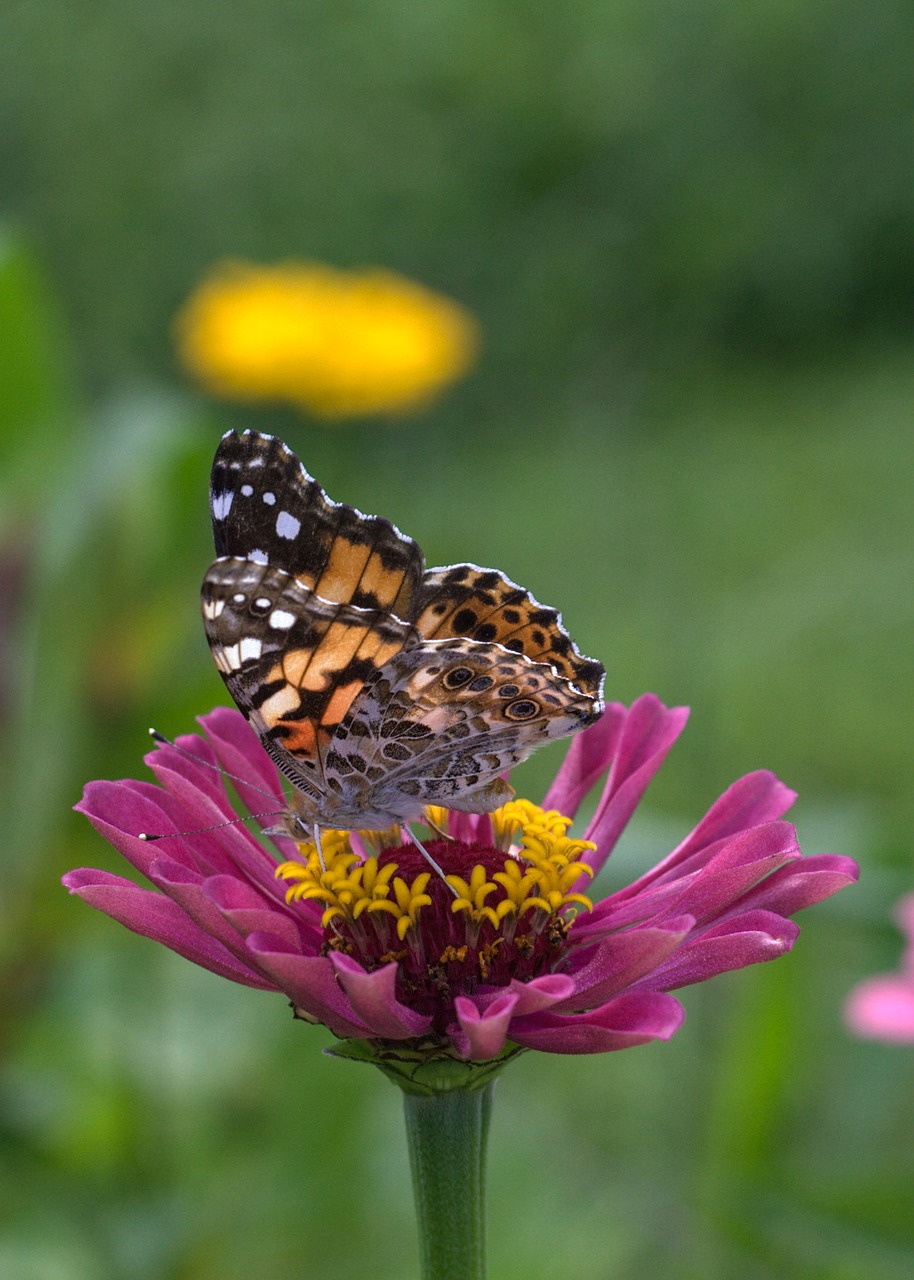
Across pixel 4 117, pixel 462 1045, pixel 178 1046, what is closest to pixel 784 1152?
pixel 178 1046

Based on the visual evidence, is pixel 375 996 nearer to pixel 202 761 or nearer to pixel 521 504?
pixel 202 761

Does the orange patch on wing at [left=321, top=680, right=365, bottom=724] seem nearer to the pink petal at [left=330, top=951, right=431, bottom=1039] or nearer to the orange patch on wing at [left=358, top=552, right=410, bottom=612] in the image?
the orange patch on wing at [left=358, top=552, right=410, bottom=612]

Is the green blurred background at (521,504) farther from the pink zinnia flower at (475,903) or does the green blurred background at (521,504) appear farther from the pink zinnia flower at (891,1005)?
the pink zinnia flower at (475,903)

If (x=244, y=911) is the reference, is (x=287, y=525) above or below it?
above

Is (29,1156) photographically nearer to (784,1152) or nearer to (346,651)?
(784,1152)

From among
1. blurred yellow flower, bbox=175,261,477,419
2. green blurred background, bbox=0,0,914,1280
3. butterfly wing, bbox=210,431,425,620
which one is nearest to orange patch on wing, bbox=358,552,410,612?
butterfly wing, bbox=210,431,425,620

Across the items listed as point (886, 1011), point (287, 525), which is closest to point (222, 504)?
point (287, 525)

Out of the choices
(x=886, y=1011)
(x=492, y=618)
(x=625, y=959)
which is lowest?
(x=625, y=959)
